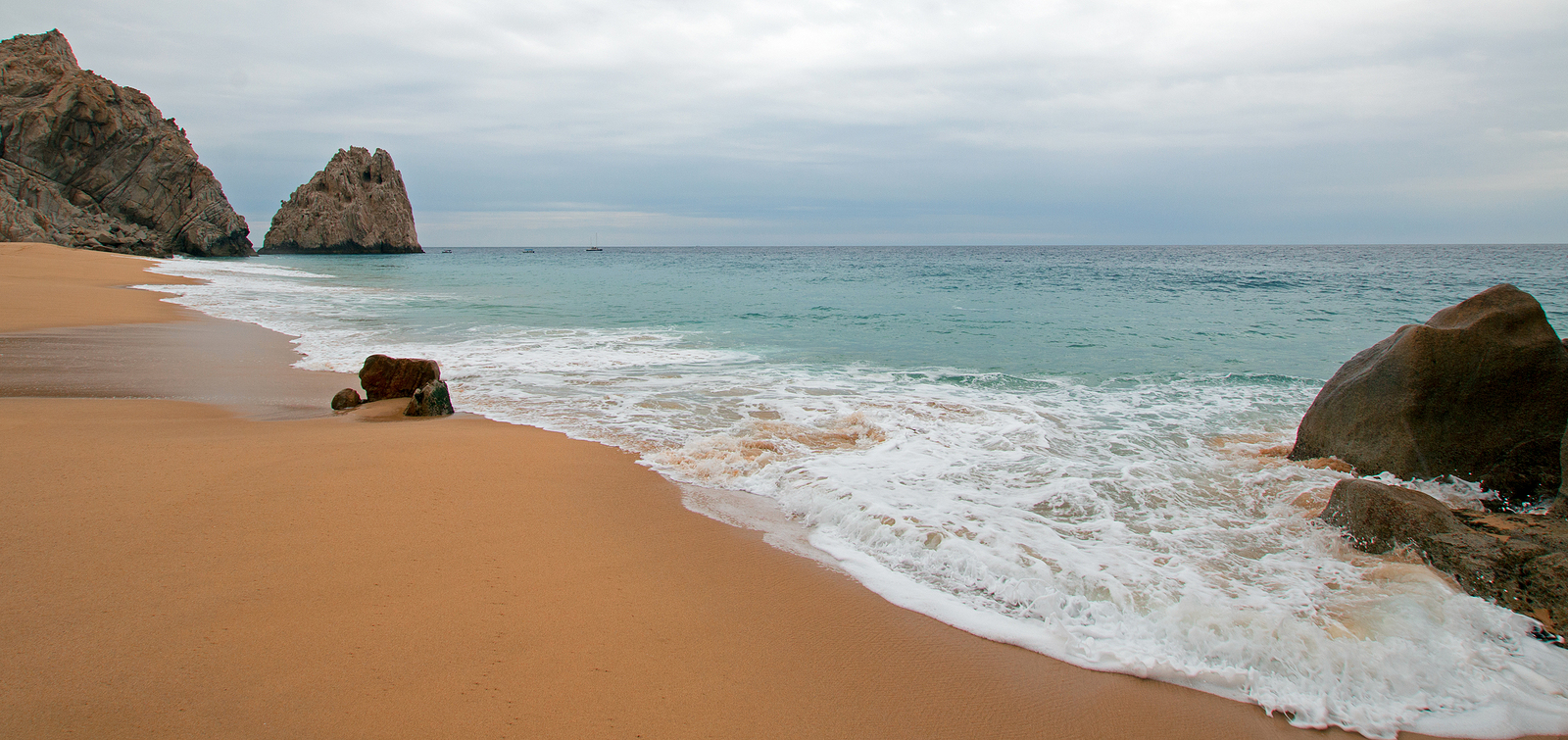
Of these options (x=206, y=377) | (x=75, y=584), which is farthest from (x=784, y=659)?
(x=206, y=377)

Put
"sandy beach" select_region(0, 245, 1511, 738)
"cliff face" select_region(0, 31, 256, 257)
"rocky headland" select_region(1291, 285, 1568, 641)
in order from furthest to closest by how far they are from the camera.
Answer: "cliff face" select_region(0, 31, 256, 257) → "rocky headland" select_region(1291, 285, 1568, 641) → "sandy beach" select_region(0, 245, 1511, 738)

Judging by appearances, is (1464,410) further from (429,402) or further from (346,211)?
(346,211)

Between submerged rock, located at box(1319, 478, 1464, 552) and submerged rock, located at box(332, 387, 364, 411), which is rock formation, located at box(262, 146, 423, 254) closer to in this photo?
submerged rock, located at box(332, 387, 364, 411)

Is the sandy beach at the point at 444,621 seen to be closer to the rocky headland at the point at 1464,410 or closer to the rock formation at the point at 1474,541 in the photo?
the rock formation at the point at 1474,541

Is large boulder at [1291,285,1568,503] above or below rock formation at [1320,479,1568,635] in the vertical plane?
above

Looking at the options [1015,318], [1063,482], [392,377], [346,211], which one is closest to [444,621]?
[1063,482]

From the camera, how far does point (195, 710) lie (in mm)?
2102

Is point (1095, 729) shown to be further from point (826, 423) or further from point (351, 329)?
point (351, 329)

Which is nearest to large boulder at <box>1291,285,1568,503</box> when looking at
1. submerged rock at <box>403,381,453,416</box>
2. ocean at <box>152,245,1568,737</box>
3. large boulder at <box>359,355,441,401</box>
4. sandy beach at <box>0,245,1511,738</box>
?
ocean at <box>152,245,1568,737</box>

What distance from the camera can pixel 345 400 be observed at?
21.5ft

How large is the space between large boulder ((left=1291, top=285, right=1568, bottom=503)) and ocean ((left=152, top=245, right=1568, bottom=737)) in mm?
273

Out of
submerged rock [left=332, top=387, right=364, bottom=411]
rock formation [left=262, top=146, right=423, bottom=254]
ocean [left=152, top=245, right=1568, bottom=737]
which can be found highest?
rock formation [left=262, top=146, right=423, bottom=254]

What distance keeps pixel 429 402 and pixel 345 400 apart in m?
0.91

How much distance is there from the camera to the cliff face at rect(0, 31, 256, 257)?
4272 centimetres
